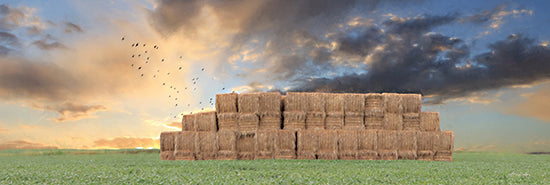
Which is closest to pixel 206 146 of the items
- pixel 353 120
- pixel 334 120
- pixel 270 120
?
pixel 270 120

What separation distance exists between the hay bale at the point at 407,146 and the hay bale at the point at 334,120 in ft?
7.21

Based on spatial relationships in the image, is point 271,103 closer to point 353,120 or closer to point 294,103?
point 294,103

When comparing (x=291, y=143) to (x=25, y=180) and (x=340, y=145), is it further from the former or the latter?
(x=25, y=180)

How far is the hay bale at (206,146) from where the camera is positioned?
13.8 metres

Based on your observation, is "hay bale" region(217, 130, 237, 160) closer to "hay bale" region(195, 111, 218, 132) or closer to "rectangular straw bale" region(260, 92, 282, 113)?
"hay bale" region(195, 111, 218, 132)

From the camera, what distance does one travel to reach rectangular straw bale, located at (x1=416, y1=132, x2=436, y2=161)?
14.2 meters

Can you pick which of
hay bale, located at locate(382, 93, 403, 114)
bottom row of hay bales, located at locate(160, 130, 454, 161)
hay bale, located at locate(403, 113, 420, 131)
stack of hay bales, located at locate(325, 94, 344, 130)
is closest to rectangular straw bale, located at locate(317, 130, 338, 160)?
bottom row of hay bales, located at locate(160, 130, 454, 161)

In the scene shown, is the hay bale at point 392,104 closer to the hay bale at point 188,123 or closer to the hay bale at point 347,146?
the hay bale at point 347,146

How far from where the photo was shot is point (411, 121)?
14805mm

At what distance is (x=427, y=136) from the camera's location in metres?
14.3

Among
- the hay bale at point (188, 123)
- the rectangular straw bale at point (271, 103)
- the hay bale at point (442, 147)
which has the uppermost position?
the rectangular straw bale at point (271, 103)

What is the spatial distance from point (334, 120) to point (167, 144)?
6.26 meters

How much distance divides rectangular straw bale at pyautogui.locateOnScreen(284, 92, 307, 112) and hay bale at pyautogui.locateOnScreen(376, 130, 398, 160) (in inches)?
113

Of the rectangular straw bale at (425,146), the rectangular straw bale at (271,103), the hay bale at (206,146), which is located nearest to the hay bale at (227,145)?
the hay bale at (206,146)
